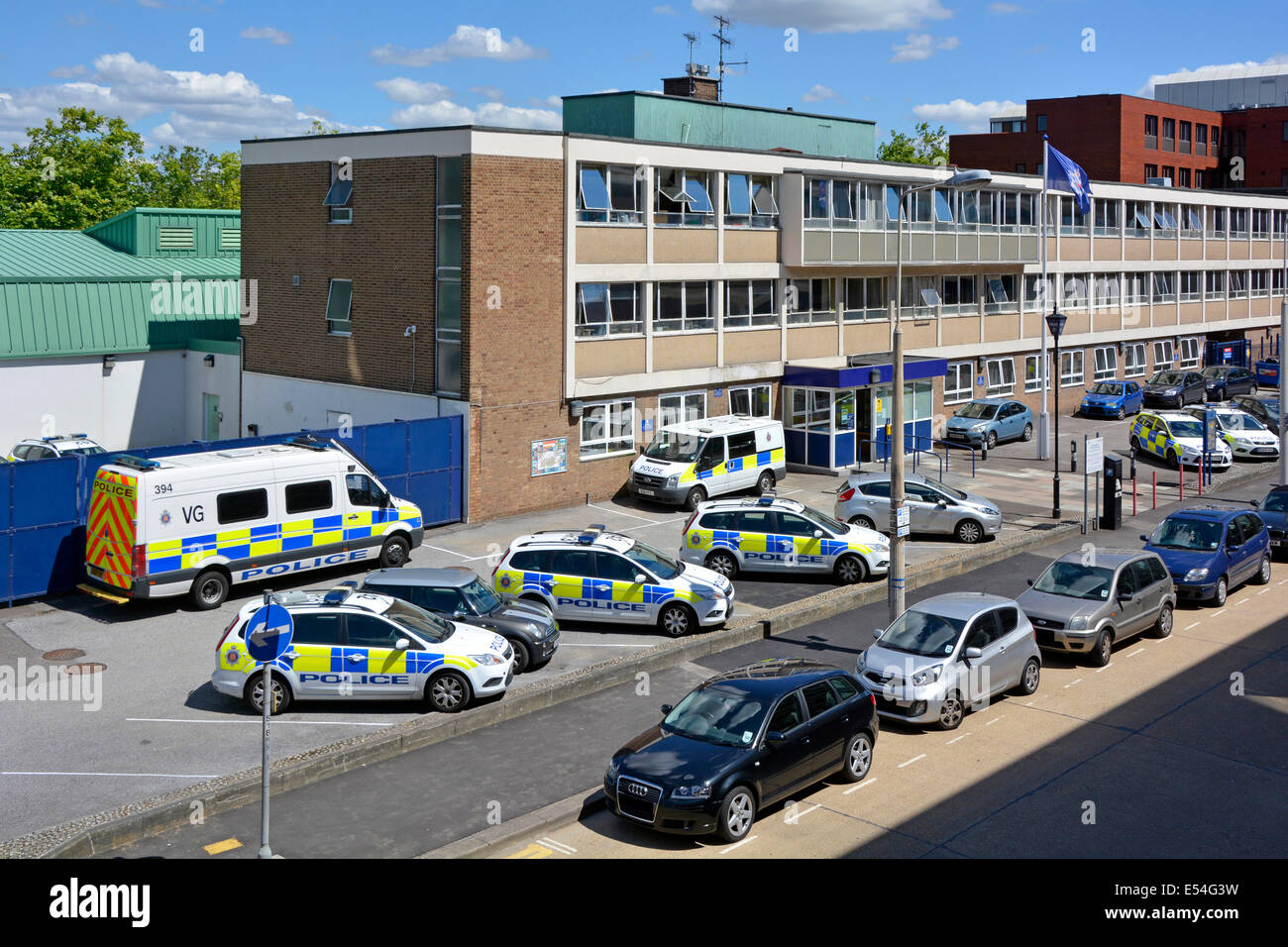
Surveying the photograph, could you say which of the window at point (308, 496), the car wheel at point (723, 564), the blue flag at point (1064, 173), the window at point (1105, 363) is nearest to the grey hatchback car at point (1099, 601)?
the car wheel at point (723, 564)

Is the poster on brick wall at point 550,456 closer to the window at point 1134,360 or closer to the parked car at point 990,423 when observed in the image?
the parked car at point 990,423

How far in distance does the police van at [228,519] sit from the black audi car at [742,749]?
36.4 feet

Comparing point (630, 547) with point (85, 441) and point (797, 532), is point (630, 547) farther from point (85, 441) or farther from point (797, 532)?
point (85, 441)

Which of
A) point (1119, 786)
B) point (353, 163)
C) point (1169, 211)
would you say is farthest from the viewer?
point (1169, 211)

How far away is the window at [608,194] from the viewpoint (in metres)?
32.2

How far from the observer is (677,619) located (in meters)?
21.6

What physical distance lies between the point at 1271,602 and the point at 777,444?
13.2 metres

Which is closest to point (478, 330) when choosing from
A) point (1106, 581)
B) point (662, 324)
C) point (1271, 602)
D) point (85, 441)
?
point (662, 324)

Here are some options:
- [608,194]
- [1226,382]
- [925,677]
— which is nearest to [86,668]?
[925,677]

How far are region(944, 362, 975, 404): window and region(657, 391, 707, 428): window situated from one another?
1377 centimetres

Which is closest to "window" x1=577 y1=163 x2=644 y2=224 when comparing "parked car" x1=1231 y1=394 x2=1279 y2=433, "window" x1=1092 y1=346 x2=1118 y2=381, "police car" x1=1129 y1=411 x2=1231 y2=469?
"police car" x1=1129 y1=411 x2=1231 y2=469

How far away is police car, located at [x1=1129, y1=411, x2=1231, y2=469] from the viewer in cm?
3934

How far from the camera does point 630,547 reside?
72.5ft

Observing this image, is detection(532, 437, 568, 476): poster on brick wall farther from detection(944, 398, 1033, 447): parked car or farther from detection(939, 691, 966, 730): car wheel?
detection(944, 398, 1033, 447): parked car
